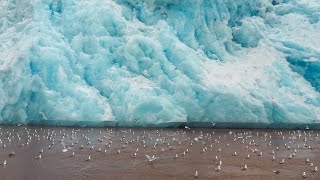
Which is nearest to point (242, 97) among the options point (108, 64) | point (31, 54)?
point (108, 64)

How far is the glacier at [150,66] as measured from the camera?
102 feet

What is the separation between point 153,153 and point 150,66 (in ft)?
38.7

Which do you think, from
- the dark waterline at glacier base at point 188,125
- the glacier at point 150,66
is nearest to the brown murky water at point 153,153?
the dark waterline at glacier base at point 188,125

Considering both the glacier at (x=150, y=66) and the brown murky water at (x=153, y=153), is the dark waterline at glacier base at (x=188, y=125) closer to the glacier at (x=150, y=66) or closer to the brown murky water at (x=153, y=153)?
the glacier at (x=150, y=66)

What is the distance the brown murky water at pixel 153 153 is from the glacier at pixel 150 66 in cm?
154

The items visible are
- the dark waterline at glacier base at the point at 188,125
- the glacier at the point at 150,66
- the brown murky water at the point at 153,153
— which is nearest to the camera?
the brown murky water at the point at 153,153

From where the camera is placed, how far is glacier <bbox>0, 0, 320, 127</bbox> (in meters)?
31.1

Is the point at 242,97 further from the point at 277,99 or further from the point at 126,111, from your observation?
the point at 126,111

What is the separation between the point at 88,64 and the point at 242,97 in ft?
36.0

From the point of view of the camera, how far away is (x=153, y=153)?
2222 centimetres

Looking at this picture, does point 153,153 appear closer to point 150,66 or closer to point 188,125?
point 188,125

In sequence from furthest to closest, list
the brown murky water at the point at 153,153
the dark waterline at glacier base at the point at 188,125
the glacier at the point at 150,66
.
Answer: the dark waterline at glacier base at the point at 188,125 → the glacier at the point at 150,66 → the brown murky water at the point at 153,153

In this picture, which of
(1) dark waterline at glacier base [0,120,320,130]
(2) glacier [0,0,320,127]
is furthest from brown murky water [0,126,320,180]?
(2) glacier [0,0,320,127]

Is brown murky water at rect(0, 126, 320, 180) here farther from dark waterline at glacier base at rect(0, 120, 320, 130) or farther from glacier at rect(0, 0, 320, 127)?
glacier at rect(0, 0, 320, 127)
